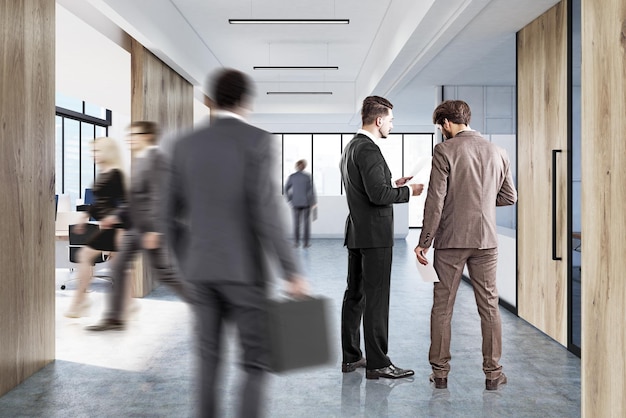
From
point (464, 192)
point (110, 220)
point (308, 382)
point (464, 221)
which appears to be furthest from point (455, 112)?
point (110, 220)

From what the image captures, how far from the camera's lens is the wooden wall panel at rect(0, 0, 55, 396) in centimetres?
345

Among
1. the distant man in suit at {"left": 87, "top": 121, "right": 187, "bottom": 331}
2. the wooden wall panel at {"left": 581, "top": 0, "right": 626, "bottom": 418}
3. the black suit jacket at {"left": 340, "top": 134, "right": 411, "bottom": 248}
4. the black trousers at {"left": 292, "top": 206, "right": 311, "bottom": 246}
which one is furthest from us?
the black trousers at {"left": 292, "top": 206, "right": 311, "bottom": 246}

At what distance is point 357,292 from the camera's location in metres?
3.78

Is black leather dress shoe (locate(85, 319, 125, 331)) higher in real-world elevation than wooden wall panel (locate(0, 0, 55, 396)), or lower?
lower

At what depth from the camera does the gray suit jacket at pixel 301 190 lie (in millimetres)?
11039

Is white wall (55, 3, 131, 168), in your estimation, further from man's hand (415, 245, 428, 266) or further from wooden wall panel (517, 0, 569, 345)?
wooden wall panel (517, 0, 569, 345)

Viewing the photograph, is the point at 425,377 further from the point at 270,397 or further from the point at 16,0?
the point at 16,0

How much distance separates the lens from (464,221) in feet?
10.9

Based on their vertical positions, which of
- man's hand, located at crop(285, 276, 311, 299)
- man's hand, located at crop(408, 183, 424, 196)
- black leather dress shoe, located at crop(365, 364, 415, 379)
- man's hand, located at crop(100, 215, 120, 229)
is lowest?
black leather dress shoe, located at crop(365, 364, 415, 379)

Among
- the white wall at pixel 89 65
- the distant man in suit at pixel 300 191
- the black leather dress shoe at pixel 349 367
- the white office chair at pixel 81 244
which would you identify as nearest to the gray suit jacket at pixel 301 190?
the distant man in suit at pixel 300 191

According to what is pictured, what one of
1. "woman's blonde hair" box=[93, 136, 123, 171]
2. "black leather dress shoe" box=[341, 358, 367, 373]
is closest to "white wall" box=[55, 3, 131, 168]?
"woman's blonde hair" box=[93, 136, 123, 171]

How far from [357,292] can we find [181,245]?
1.65m

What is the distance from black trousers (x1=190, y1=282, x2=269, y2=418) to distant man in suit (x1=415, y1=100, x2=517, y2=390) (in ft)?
4.67

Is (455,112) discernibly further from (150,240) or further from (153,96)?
(153,96)
